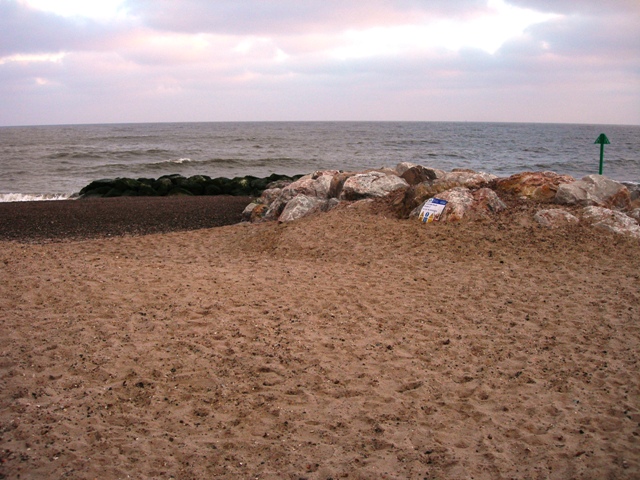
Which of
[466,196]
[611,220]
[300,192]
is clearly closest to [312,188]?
[300,192]

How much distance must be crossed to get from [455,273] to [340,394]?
10.9 feet

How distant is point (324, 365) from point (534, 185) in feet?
22.4

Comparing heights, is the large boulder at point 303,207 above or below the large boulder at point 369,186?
below

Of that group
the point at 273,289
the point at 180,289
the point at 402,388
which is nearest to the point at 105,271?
the point at 180,289

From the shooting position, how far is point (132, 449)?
323cm

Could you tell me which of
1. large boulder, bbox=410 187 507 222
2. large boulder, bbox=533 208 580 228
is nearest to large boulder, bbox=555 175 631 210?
large boulder, bbox=533 208 580 228

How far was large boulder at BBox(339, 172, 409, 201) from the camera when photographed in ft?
33.7

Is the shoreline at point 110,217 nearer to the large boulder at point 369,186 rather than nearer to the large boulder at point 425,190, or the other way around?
the large boulder at point 369,186

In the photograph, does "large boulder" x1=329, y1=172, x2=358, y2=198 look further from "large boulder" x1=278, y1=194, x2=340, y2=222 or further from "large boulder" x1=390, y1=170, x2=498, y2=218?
"large boulder" x1=390, y1=170, x2=498, y2=218

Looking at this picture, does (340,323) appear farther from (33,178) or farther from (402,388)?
(33,178)

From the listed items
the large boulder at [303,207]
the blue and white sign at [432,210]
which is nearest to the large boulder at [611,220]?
the blue and white sign at [432,210]

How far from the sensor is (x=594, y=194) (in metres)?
9.41

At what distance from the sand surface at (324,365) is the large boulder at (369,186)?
2852 millimetres

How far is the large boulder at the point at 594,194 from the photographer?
9164mm
